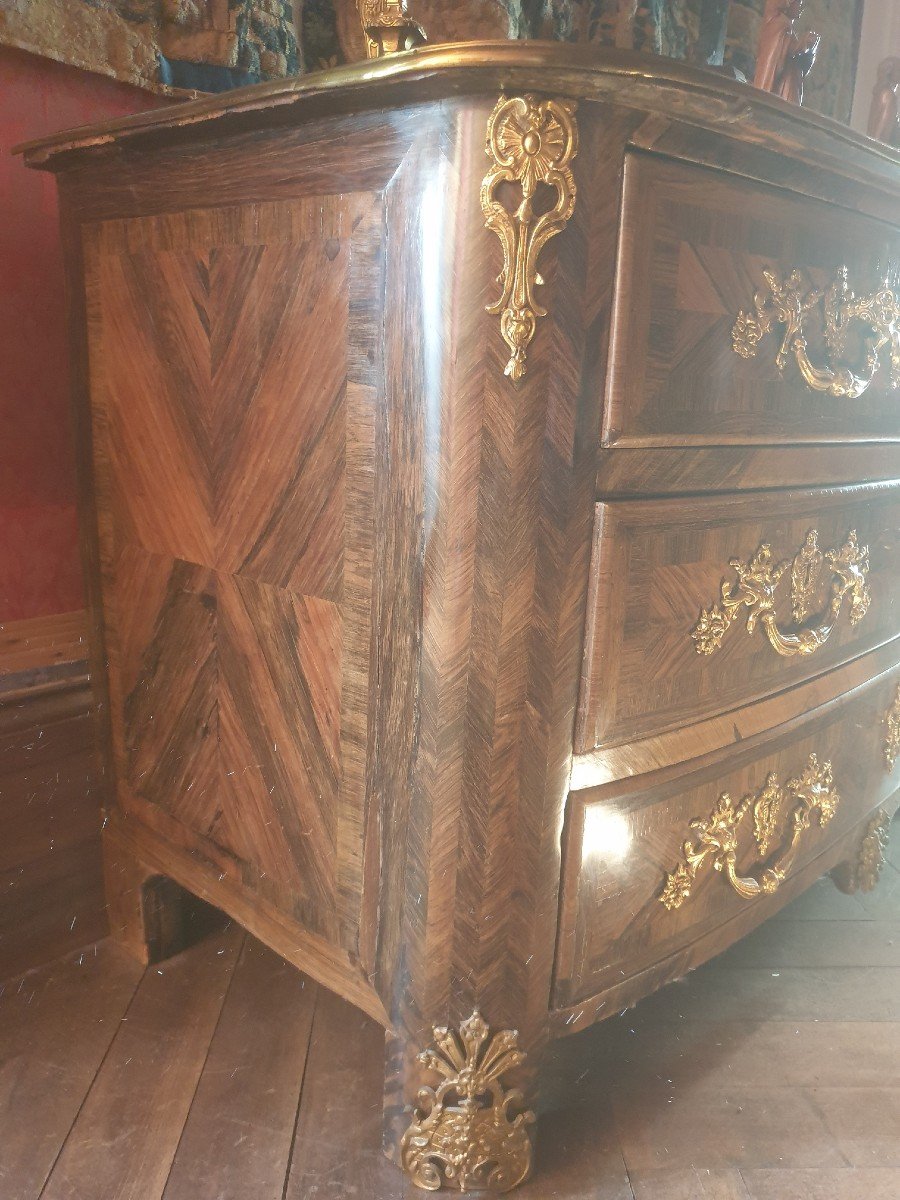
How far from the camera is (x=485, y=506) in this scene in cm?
62

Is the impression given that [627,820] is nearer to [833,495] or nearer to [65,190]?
[833,495]

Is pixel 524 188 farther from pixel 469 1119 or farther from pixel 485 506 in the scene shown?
pixel 469 1119

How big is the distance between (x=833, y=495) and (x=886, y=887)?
0.70 m

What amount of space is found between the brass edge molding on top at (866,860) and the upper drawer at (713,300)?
531 mm

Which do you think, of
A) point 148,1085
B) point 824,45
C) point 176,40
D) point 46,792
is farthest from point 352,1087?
point 824,45

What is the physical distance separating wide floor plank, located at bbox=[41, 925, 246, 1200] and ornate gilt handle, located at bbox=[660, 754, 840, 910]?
0.47 m

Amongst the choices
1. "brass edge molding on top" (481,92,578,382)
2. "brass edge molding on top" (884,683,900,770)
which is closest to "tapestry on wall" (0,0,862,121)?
"brass edge molding on top" (481,92,578,382)

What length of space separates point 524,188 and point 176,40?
0.60m

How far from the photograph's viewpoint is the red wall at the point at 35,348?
3.02ft

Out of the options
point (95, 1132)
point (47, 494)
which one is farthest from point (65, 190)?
point (95, 1132)

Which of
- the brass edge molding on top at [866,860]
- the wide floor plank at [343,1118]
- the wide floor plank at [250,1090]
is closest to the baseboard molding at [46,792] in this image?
the wide floor plank at [250,1090]

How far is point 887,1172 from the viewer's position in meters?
0.80

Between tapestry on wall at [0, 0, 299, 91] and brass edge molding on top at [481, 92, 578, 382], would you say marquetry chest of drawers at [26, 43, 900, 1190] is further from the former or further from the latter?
tapestry on wall at [0, 0, 299, 91]

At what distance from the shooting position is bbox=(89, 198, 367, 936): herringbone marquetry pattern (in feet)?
2.38
